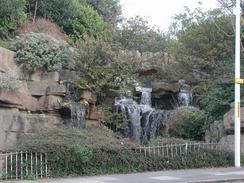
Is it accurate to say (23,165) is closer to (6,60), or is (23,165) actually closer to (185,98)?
(6,60)

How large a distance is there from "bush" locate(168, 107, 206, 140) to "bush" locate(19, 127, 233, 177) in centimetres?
398

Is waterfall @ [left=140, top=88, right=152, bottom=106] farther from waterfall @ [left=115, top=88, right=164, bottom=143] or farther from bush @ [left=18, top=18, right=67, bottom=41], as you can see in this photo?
bush @ [left=18, top=18, right=67, bottom=41]

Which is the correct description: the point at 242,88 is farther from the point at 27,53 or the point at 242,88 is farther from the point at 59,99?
the point at 27,53

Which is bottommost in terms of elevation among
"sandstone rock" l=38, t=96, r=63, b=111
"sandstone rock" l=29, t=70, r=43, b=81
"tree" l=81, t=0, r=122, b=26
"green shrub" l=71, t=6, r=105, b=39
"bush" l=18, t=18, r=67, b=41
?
"sandstone rock" l=38, t=96, r=63, b=111

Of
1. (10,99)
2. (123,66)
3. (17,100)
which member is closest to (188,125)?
(123,66)

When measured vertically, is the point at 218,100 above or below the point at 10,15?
below

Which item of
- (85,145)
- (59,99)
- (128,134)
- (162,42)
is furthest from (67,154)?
(162,42)

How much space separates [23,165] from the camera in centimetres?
1520

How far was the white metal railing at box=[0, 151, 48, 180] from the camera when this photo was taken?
1510cm

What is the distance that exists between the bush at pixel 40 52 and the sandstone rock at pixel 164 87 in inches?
206

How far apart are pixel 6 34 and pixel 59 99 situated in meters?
6.16

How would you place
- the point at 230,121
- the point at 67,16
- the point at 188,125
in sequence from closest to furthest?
the point at 230,121 < the point at 188,125 < the point at 67,16

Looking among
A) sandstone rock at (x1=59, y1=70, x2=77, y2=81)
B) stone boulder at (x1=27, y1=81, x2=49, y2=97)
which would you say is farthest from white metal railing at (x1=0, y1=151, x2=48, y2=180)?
sandstone rock at (x1=59, y1=70, x2=77, y2=81)

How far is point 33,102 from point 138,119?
188 inches
